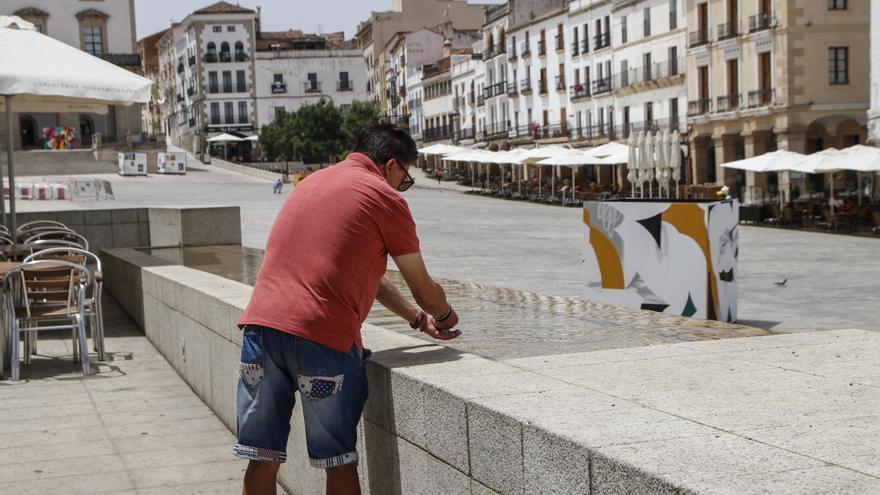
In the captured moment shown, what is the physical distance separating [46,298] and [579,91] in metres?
59.2

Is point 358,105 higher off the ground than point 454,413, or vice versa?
point 358,105

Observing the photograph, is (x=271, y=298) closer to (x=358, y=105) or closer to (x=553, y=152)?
(x=553, y=152)

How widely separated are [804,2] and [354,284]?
43.7 metres

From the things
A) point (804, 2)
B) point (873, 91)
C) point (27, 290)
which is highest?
point (804, 2)

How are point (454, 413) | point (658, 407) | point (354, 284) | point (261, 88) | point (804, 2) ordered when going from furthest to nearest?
point (261, 88)
point (804, 2)
point (354, 284)
point (454, 413)
point (658, 407)

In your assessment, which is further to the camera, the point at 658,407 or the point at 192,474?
the point at 192,474

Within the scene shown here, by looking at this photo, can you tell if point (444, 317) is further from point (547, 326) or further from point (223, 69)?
point (223, 69)

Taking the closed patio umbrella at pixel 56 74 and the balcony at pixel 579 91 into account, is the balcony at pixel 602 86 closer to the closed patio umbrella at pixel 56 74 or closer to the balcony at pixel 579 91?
the balcony at pixel 579 91

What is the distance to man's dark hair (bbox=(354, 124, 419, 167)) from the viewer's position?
3785 millimetres

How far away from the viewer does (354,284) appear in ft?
11.8

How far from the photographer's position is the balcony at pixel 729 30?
4790cm

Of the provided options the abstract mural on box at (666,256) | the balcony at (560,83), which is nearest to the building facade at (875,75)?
the abstract mural on box at (666,256)

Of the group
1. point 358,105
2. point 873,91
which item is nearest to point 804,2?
point 873,91

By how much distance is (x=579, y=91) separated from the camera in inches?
2606
